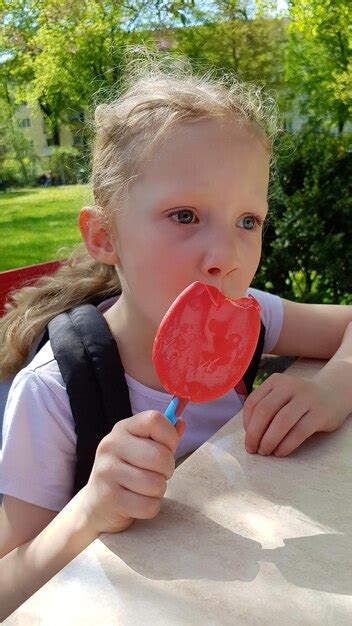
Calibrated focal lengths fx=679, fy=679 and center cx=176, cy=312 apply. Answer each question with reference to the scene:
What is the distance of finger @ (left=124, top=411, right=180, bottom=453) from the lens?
3.22 feet

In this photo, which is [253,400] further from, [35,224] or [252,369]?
[35,224]

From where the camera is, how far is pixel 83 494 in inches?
42.9

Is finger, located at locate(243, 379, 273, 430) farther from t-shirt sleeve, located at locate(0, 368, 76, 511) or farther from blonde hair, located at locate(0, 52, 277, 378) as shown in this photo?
blonde hair, located at locate(0, 52, 277, 378)

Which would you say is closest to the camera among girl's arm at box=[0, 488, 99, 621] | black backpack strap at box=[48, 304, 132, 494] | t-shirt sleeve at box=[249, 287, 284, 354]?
girl's arm at box=[0, 488, 99, 621]

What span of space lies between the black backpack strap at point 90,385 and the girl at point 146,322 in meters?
0.04

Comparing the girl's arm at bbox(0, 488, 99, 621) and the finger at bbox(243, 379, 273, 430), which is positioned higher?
the finger at bbox(243, 379, 273, 430)

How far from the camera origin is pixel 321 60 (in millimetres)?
8812

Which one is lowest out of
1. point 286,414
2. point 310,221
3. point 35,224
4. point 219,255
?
point 35,224

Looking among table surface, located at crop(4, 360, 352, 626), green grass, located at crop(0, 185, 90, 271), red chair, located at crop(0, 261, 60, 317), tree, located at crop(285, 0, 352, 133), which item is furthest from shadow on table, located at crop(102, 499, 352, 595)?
green grass, located at crop(0, 185, 90, 271)

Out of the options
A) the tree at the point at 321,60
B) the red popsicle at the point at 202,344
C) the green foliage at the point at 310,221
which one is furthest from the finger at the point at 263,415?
the tree at the point at 321,60

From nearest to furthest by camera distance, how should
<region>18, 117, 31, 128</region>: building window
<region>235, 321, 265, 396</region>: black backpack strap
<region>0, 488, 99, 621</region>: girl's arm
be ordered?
<region>0, 488, 99, 621</region>: girl's arm → <region>235, 321, 265, 396</region>: black backpack strap → <region>18, 117, 31, 128</region>: building window

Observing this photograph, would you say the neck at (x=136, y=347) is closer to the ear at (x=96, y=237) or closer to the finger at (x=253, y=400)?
the ear at (x=96, y=237)

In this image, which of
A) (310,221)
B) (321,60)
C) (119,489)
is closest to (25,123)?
(321,60)

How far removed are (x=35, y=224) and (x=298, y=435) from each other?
1013 cm
